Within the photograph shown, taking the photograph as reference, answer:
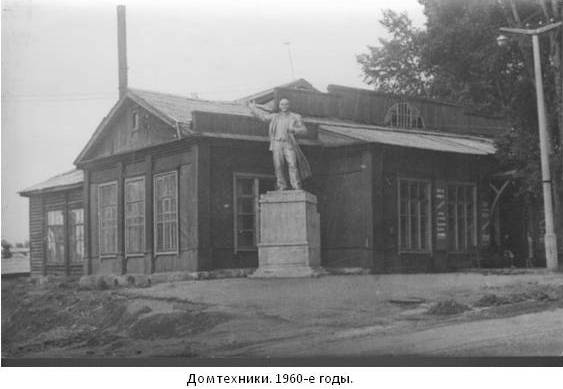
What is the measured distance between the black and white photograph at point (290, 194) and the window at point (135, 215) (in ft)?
0.18

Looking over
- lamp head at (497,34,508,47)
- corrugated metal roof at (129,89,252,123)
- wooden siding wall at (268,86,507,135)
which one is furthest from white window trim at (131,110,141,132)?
lamp head at (497,34,508,47)

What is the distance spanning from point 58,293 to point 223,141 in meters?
4.44

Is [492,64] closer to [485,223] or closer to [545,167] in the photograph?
[545,167]

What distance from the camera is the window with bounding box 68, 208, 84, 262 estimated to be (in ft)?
70.2

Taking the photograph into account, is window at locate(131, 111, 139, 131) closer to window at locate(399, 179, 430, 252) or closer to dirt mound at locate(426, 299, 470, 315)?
window at locate(399, 179, 430, 252)

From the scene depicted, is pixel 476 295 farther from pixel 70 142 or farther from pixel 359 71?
pixel 70 142

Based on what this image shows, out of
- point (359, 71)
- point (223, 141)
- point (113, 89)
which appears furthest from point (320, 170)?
point (113, 89)

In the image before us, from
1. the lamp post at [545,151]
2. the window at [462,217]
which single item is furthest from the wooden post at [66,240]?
the lamp post at [545,151]

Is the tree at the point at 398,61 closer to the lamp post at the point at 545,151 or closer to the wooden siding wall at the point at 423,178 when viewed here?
the wooden siding wall at the point at 423,178

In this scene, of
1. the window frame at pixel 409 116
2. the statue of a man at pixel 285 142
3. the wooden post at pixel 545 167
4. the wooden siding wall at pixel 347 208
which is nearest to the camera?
the statue of a man at pixel 285 142

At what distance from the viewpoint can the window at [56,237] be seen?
71.3ft

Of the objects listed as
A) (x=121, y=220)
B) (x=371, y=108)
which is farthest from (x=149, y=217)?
(x=371, y=108)

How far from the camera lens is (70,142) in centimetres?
1362

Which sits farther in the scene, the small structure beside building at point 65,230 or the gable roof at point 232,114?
the small structure beside building at point 65,230
